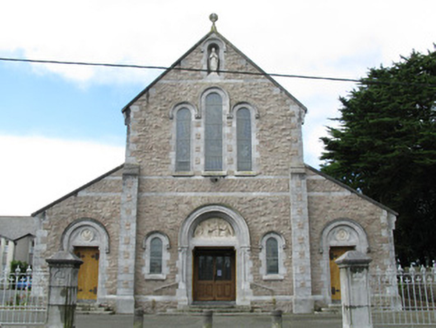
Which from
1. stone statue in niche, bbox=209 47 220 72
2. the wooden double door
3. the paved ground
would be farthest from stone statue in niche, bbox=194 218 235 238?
stone statue in niche, bbox=209 47 220 72

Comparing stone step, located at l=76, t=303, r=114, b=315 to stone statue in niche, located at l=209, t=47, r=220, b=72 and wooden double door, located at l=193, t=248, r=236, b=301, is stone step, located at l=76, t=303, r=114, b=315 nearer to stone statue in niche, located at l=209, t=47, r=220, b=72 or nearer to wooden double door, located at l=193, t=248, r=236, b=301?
wooden double door, located at l=193, t=248, r=236, b=301

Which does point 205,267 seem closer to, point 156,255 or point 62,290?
point 156,255

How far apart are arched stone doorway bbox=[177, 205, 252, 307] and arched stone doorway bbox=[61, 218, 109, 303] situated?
305cm

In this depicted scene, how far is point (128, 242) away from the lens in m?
18.0

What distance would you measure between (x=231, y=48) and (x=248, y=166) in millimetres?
5285

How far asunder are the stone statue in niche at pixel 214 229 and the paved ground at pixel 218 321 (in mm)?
3188

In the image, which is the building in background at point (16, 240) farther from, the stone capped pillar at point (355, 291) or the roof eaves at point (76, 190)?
the stone capped pillar at point (355, 291)

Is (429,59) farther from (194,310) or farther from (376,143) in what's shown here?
(194,310)

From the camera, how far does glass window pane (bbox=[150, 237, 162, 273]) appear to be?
715 inches

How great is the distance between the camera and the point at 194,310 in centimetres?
1739

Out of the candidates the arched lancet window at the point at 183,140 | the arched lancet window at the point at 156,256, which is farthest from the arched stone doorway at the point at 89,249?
the arched lancet window at the point at 183,140

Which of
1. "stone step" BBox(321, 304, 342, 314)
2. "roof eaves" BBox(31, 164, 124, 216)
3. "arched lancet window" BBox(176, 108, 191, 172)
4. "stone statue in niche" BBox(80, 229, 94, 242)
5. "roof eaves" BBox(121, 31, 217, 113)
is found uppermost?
"roof eaves" BBox(121, 31, 217, 113)

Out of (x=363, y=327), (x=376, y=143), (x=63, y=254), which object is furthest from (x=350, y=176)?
(x=63, y=254)

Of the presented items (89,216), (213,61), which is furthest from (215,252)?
(213,61)
